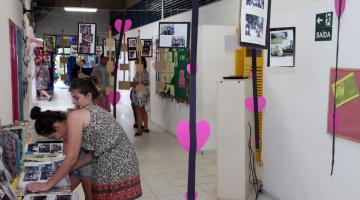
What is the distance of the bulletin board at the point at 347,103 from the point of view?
3.01 metres

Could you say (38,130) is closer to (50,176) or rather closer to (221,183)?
(50,176)

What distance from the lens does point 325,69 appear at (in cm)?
339

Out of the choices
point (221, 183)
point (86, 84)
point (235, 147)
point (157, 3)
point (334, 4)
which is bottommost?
point (221, 183)

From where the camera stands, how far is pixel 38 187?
7.57ft

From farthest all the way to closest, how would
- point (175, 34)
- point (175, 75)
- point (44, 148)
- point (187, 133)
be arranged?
1. point (175, 75)
2. point (175, 34)
3. point (44, 148)
4. point (187, 133)

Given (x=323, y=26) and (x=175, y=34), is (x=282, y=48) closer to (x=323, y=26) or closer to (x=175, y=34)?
(x=323, y=26)

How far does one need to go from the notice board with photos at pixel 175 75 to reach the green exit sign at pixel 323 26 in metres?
3.55

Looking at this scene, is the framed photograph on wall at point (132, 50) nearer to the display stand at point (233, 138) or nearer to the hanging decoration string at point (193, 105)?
the display stand at point (233, 138)

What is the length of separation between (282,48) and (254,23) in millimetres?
1761

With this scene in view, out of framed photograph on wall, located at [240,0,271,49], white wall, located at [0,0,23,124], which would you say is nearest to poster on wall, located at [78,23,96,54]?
white wall, located at [0,0,23,124]

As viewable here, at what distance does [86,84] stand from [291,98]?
2100 millimetres

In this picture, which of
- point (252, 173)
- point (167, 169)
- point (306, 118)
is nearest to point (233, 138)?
point (252, 173)

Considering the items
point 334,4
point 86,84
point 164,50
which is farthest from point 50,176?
point 164,50

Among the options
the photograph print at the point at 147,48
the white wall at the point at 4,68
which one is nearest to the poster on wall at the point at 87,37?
the photograph print at the point at 147,48
